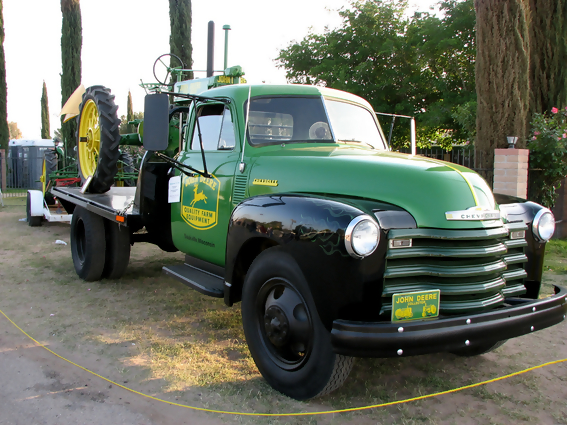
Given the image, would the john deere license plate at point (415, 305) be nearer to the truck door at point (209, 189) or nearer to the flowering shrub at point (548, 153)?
the truck door at point (209, 189)

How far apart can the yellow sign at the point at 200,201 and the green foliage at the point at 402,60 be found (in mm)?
17234

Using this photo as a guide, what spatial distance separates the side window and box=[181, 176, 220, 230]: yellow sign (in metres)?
0.32

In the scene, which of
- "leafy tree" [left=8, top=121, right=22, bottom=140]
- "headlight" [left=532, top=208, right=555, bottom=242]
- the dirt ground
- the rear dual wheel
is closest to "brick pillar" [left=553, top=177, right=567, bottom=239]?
the dirt ground

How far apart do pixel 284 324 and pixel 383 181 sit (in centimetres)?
110

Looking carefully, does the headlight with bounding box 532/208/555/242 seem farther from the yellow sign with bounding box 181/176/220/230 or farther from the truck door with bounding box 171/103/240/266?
the yellow sign with bounding box 181/176/220/230

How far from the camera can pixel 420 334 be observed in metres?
2.54

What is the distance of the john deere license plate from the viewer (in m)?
2.67

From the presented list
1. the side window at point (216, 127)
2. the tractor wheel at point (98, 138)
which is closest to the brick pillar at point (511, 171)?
the side window at point (216, 127)

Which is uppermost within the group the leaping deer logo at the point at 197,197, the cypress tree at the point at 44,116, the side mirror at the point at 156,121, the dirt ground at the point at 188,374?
the cypress tree at the point at 44,116

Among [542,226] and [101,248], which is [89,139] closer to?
[101,248]

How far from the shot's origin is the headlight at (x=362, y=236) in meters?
2.61

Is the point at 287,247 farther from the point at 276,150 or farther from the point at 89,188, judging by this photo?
the point at 89,188

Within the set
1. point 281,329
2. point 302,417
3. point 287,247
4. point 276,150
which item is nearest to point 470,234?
point 287,247

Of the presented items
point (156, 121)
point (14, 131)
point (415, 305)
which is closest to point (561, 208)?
point (415, 305)
